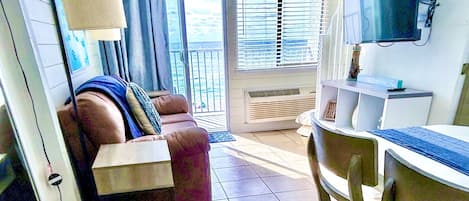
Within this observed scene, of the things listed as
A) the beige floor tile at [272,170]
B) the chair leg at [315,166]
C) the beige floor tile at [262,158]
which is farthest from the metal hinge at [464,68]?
the beige floor tile at [262,158]

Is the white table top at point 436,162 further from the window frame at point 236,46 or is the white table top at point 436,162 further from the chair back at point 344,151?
the window frame at point 236,46

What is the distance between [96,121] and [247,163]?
1.51 m

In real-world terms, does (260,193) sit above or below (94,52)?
below

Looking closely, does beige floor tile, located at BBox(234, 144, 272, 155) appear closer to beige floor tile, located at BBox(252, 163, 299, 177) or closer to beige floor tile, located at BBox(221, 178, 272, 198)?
beige floor tile, located at BBox(252, 163, 299, 177)

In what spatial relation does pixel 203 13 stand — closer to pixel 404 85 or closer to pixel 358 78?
pixel 358 78

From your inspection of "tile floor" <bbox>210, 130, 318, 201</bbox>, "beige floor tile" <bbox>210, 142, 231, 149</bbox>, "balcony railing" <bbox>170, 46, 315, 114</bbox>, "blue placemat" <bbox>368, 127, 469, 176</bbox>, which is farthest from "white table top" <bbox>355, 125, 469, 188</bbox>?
"balcony railing" <bbox>170, 46, 315, 114</bbox>

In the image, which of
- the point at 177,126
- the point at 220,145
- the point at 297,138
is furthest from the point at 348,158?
the point at 297,138

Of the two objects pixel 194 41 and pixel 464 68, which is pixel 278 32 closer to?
pixel 194 41

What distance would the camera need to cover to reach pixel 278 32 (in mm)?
3287

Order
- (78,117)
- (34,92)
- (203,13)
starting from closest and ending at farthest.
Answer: (34,92) < (78,117) < (203,13)

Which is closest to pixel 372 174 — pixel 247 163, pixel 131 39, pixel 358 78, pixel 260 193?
pixel 260 193

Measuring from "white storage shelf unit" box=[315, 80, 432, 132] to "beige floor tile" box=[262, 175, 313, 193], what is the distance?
1.86ft

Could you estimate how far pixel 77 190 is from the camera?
1.47 metres

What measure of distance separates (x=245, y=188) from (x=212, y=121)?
1.73 m
